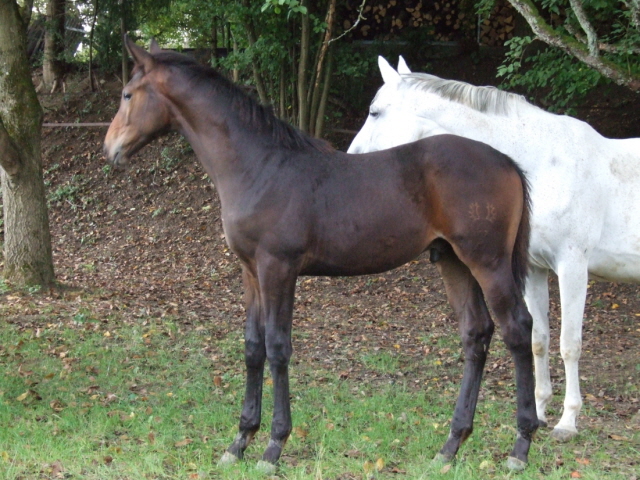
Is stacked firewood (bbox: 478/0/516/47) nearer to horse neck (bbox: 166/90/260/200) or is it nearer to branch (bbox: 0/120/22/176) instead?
branch (bbox: 0/120/22/176)

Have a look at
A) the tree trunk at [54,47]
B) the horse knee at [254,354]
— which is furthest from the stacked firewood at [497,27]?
the horse knee at [254,354]

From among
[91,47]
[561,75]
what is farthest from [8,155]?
[91,47]

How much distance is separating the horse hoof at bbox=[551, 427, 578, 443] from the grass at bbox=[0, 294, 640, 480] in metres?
0.06

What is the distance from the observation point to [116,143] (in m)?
4.11

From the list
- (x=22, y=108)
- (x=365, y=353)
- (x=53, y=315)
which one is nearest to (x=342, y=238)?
(x=365, y=353)

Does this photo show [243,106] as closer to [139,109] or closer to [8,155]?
[139,109]

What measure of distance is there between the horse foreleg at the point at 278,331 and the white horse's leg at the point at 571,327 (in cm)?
189

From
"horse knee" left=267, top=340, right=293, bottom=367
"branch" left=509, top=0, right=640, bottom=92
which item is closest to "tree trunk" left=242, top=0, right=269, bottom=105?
"branch" left=509, top=0, right=640, bottom=92

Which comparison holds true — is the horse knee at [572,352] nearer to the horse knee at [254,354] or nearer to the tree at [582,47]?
the horse knee at [254,354]

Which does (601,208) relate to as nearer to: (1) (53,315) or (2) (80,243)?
(1) (53,315)

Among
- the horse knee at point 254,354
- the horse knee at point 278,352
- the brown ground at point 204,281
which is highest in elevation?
the horse knee at point 278,352

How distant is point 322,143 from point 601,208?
81.1 inches

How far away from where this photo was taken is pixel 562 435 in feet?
15.2

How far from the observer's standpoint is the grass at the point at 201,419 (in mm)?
4043
